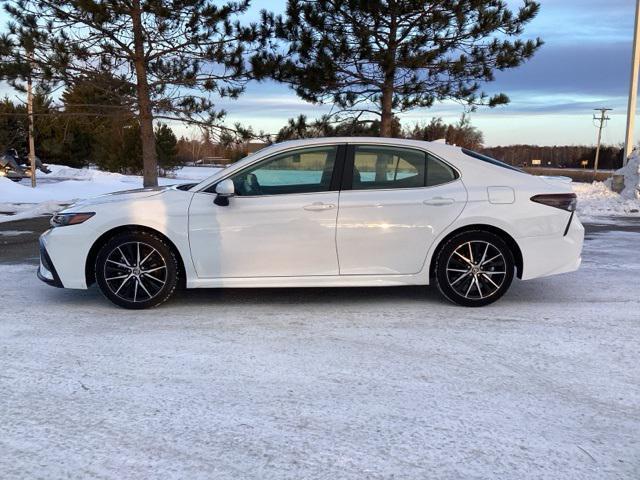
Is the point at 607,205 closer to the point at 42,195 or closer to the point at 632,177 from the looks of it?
the point at 632,177

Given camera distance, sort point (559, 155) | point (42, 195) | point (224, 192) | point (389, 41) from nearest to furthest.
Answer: point (224, 192)
point (389, 41)
point (42, 195)
point (559, 155)

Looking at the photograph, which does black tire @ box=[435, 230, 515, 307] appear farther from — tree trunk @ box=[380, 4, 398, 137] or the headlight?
tree trunk @ box=[380, 4, 398, 137]

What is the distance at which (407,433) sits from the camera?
303cm

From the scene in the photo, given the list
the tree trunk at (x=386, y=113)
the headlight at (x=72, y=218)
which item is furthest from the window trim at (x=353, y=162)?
the tree trunk at (x=386, y=113)

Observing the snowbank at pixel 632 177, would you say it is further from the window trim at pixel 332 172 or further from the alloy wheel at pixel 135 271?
the alloy wheel at pixel 135 271

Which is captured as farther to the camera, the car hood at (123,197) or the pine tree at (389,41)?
the pine tree at (389,41)

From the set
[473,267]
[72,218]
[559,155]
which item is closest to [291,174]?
[473,267]

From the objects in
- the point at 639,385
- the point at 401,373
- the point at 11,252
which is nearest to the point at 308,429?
the point at 401,373

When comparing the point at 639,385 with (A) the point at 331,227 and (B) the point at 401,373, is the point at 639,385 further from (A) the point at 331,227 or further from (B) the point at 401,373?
(A) the point at 331,227

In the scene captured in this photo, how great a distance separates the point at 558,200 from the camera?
213 inches

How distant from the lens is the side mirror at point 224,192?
5152 millimetres

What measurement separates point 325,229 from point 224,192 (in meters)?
0.96

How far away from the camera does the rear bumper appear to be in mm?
5379

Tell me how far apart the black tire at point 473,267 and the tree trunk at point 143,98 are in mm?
9192
